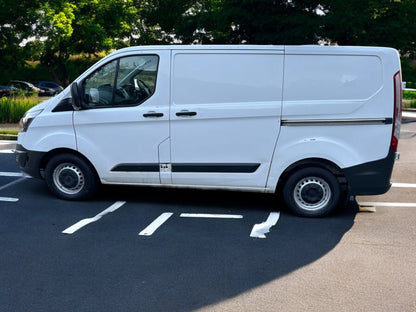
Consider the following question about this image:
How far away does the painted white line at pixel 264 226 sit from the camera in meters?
5.57

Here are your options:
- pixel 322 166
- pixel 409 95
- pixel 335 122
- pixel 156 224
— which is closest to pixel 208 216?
pixel 156 224

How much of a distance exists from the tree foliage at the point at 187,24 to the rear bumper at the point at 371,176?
18.1 meters

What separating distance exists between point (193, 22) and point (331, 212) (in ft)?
78.8

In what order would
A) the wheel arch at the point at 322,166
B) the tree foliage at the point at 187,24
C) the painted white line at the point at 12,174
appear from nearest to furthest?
the wheel arch at the point at 322,166 → the painted white line at the point at 12,174 → the tree foliage at the point at 187,24

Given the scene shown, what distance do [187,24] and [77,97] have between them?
23.3m

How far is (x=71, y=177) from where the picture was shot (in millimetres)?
6816

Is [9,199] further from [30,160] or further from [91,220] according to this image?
[91,220]

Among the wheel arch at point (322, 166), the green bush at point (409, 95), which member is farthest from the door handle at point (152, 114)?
the green bush at point (409, 95)

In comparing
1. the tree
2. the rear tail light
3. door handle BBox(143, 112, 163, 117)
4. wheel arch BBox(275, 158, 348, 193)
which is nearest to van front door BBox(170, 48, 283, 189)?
door handle BBox(143, 112, 163, 117)

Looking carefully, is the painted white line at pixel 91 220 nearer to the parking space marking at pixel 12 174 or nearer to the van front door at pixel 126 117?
the van front door at pixel 126 117

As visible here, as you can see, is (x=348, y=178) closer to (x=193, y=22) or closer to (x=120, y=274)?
(x=120, y=274)

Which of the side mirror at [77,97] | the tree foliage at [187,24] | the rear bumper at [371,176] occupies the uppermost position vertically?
the tree foliage at [187,24]

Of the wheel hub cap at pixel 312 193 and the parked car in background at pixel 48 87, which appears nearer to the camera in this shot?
the wheel hub cap at pixel 312 193

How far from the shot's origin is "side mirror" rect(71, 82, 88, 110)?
6.50 meters
